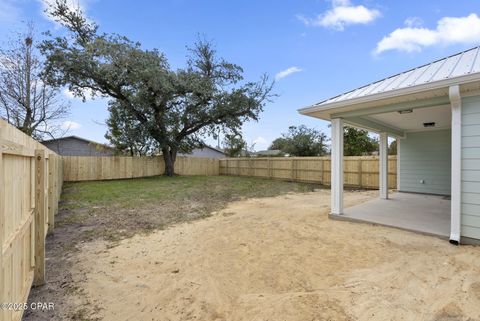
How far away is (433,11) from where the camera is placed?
6.55 meters

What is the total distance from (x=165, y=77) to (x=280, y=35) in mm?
7128

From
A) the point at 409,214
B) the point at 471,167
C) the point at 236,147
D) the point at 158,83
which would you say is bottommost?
the point at 409,214

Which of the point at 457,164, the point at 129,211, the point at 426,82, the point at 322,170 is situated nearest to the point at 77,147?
the point at 129,211

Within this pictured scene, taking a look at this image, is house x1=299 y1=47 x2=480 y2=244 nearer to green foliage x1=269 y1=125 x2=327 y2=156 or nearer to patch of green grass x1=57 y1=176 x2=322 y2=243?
patch of green grass x1=57 y1=176 x2=322 y2=243

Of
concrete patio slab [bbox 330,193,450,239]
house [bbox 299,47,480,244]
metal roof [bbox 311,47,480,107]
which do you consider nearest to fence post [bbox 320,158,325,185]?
house [bbox 299,47,480,244]

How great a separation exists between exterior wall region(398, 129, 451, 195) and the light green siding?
5395 millimetres

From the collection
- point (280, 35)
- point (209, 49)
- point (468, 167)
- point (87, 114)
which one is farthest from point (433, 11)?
point (87, 114)

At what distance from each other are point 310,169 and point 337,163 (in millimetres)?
8228

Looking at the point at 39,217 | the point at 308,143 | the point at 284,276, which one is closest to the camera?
the point at 39,217

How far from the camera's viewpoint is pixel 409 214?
5.60m

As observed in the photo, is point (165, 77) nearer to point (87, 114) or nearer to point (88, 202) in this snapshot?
point (87, 114)

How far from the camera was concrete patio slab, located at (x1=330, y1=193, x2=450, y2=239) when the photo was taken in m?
4.55

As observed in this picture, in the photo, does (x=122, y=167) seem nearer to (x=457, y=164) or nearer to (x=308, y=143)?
(x=308, y=143)

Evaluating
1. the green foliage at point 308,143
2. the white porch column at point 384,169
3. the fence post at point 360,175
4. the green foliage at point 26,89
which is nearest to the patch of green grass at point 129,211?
the white porch column at point 384,169
